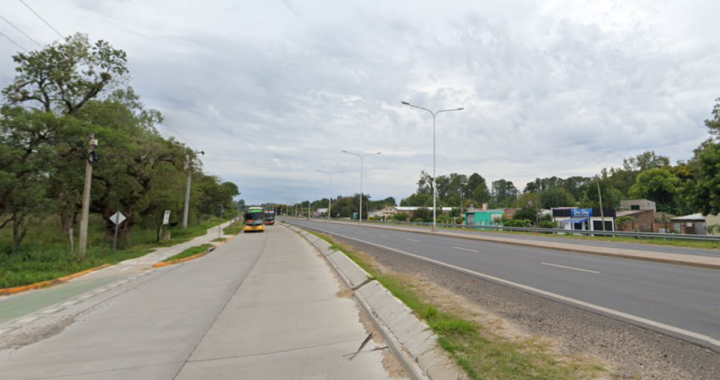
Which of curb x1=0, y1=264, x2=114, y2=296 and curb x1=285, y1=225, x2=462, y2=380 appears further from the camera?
curb x1=0, y1=264, x2=114, y2=296

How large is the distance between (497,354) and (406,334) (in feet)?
4.39

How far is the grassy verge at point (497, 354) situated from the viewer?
3.70 meters

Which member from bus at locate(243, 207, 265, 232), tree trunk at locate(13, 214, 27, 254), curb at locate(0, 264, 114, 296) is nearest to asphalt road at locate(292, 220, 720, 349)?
curb at locate(0, 264, 114, 296)

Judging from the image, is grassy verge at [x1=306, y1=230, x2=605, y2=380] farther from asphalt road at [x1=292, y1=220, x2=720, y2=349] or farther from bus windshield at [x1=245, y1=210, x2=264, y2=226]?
bus windshield at [x1=245, y1=210, x2=264, y2=226]

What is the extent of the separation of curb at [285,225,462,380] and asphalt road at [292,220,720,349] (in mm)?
3466

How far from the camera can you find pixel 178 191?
29.0 meters

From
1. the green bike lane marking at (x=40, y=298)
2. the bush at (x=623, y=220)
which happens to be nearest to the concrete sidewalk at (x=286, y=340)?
the green bike lane marking at (x=40, y=298)

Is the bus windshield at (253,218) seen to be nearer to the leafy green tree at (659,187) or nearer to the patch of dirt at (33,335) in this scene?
the patch of dirt at (33,335)

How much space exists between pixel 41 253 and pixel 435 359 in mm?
18338

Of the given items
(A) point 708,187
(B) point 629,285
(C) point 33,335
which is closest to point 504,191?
(A) point 708,187

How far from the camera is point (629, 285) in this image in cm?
857

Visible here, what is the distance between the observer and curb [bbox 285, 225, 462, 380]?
3.99 m

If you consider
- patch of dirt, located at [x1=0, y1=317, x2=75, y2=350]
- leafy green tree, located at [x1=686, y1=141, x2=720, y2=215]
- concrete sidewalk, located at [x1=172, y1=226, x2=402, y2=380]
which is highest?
leafy green tree, located at [x1=686, y1=141, x2=720, y2=215]

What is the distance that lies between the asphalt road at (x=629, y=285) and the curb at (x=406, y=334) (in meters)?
3.47
